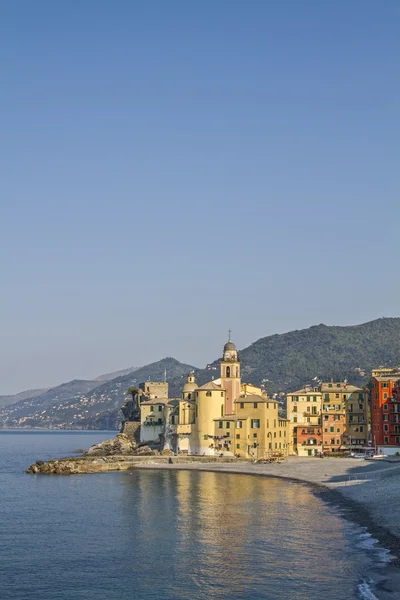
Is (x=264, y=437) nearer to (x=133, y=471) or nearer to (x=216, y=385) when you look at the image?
(x=216, y=385)

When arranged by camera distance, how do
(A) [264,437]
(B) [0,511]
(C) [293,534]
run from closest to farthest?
1. (C) [293,534]
2. (B) [0,511]
3. (A) [264,437]

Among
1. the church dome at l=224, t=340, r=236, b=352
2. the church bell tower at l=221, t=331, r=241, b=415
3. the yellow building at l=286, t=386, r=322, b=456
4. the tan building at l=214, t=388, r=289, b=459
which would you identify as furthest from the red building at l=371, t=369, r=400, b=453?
the church dome at l=224, t=340, r=236, b=352

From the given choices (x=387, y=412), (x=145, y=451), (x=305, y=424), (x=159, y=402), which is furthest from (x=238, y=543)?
(x=159, y=402)

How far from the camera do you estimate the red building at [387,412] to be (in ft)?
401

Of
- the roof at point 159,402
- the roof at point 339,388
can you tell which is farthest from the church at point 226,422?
the roof at point 339,388

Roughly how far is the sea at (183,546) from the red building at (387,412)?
3932 centimetres

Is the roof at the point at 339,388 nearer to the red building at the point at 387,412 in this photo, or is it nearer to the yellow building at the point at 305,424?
the yellow building at the point at 305,424

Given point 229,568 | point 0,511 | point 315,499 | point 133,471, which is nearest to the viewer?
point 229,568

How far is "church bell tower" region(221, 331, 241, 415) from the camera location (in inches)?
5084

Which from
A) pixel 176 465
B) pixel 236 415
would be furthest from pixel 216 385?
pixel 176 465

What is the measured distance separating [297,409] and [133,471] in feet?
122

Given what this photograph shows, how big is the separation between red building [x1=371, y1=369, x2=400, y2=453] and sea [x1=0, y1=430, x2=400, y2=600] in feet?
129

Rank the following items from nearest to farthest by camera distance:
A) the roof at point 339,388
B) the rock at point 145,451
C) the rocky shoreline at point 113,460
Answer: the rocky shoreline at point 113,460 < the rock at point 145,451 < the roof at point 339,388

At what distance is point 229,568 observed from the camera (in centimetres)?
4619
